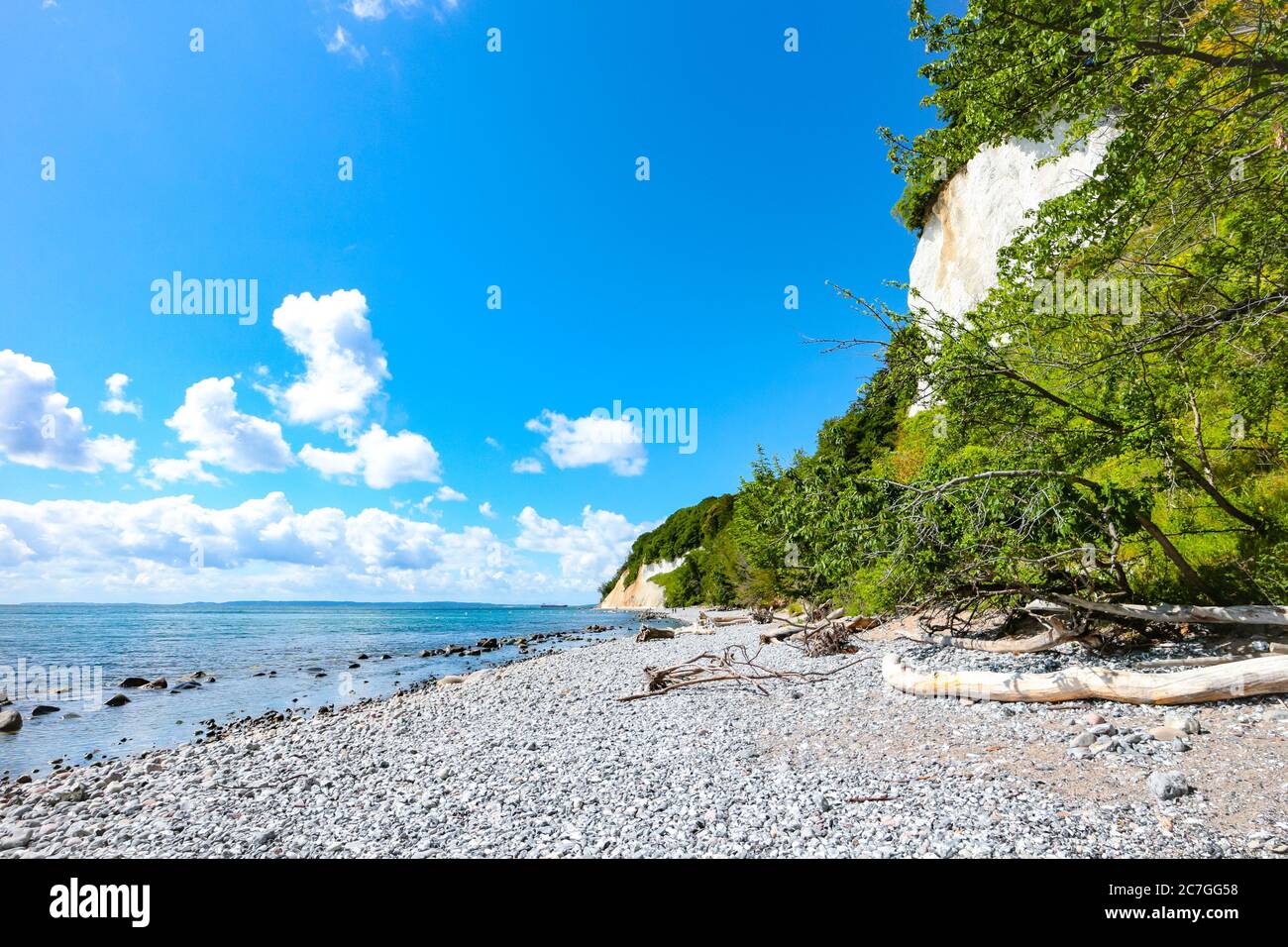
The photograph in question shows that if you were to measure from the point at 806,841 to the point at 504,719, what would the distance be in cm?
819

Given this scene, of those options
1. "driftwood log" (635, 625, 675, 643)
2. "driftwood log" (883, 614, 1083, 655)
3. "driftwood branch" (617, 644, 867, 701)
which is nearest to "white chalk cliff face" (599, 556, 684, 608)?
"driftwood log" (635, 625, 675, 643)

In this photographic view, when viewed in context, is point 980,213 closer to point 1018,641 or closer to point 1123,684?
point 1018,641

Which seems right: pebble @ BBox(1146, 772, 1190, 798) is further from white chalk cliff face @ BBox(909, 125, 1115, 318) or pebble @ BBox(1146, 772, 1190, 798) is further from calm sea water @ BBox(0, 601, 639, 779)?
white chalk cliff face @ BBox(909, 125, 1115, 318)

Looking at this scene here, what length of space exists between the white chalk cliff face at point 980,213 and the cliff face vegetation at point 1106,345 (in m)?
15.9

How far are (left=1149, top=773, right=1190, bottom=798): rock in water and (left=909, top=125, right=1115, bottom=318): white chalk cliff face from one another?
22.4m

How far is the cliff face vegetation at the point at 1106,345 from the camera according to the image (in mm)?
7555

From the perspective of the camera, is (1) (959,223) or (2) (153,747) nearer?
(2) (153,747)

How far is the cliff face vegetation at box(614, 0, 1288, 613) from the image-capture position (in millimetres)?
7555

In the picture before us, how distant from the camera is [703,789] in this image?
6246 millimetres

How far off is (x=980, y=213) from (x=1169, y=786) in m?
30.8

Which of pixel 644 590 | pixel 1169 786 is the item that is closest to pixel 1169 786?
pixel 1169 786
